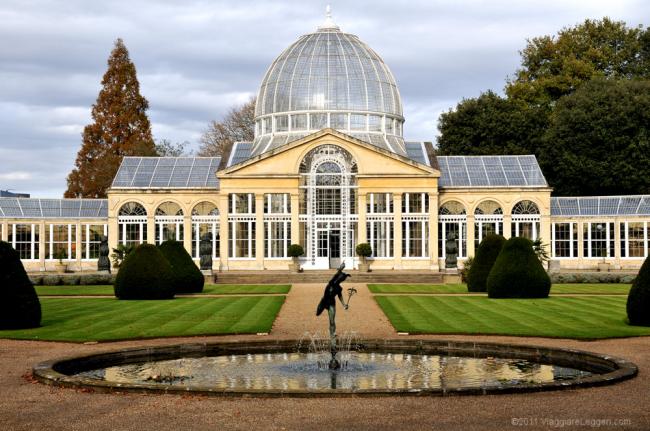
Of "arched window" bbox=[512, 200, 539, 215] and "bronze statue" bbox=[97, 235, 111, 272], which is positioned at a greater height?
"arched window" bbox=[512, 200, 539, 215]

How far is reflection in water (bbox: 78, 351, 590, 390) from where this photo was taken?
16609 mm

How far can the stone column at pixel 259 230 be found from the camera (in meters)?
58.9

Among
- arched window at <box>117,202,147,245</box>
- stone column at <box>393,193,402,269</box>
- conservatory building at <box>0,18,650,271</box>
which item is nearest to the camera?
stone column at <box>393,193,402,269</box>

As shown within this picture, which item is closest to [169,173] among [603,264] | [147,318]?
[603,264]

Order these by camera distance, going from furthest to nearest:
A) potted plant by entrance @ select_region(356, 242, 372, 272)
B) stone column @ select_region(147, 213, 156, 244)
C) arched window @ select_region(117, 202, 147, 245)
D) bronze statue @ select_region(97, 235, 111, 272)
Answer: arched window @ select_region(117, 202, 147, 245)
stone column @ select_region(147, 213, 156, 244)
potted plant by entrance @ select_region(356, 242, 372, 272)
bronze statue @ select_region(97, 235, 111, 272)

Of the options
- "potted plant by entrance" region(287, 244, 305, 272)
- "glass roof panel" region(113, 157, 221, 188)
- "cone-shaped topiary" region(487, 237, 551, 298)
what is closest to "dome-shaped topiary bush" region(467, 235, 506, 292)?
"cone-shaped topiary" region(487, 237, 551, 298)

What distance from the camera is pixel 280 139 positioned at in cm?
6531

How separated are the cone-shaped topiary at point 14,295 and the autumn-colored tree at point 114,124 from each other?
185ft

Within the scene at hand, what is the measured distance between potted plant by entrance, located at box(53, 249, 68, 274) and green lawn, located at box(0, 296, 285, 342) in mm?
24255

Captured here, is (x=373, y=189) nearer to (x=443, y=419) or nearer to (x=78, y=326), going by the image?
(x=78, y=326)

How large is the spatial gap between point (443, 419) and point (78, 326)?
49.6 ft

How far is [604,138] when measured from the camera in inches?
2689

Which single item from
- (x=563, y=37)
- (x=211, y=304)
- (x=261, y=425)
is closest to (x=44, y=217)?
(x=211, y=304)

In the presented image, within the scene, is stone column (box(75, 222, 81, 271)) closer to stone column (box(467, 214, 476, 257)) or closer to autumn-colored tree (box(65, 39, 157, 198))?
autumn-colored tree (box(65, 39, 157, 198))
